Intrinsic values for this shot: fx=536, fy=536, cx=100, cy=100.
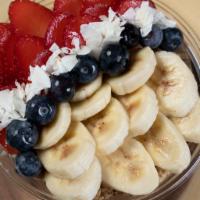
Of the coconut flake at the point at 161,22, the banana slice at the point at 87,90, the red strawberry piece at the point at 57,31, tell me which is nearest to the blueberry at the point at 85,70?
the banana slice at the point at 87,90

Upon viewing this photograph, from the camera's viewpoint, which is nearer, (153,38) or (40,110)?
(40,110)

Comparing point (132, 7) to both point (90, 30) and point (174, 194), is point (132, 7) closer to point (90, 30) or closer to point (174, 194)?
point (90, 30)

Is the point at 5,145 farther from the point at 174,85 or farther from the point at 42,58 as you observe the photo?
the point at 174,85

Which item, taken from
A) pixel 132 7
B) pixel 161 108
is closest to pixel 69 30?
pixel 132 7

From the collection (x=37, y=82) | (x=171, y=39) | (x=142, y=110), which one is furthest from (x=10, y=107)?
(x=171, y=39)

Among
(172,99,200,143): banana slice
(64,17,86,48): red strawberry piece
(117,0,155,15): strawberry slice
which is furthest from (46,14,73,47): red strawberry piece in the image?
(172,99,200,143): banana slice

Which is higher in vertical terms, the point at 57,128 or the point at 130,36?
the point at 130,36
